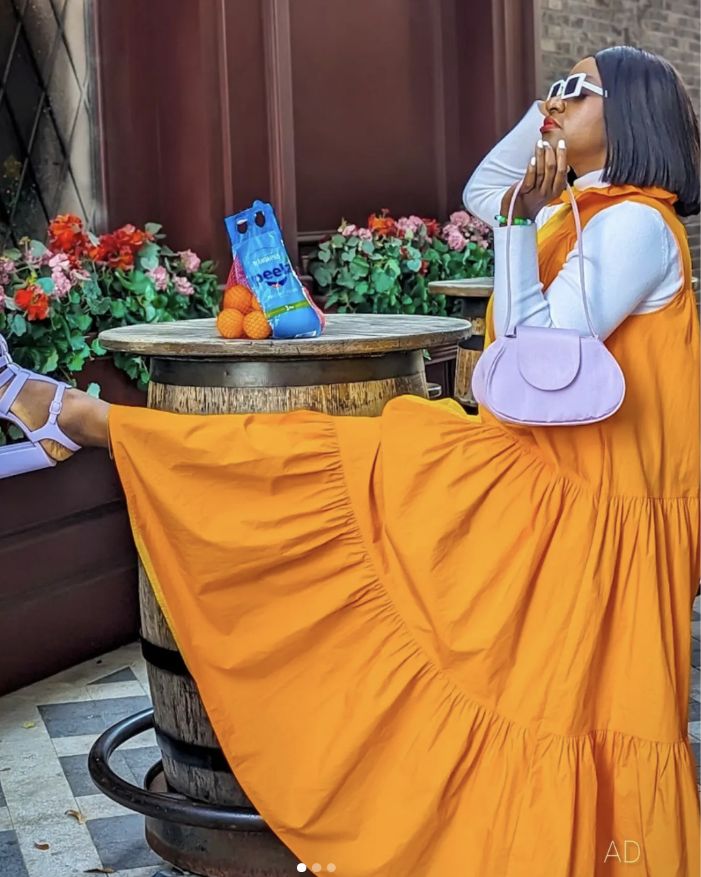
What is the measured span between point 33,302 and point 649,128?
2.13 meters

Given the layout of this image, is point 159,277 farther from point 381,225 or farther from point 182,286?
point 381,225

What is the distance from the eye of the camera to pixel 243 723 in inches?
93.0

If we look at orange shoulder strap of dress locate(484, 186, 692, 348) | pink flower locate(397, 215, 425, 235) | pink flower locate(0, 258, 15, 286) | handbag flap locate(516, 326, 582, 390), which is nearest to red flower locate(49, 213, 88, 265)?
pink flower locate(0, 258, 15, 286)

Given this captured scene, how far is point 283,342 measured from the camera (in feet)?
7.93

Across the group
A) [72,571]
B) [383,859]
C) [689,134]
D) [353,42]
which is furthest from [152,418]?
[353,42]

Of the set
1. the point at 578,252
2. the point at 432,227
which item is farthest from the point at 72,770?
the point at 432,227

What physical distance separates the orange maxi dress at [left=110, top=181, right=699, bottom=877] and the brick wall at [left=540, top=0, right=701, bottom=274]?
5.04 metres

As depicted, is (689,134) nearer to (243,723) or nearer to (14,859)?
(243,723)

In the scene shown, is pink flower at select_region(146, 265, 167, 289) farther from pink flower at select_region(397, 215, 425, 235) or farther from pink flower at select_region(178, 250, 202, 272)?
pink flower at select_region(397, 215, 425, 235)

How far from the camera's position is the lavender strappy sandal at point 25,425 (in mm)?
2477

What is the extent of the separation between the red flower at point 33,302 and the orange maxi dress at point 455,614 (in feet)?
5.09

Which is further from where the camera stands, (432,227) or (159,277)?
(432,227)

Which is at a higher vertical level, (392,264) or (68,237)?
(68,237)

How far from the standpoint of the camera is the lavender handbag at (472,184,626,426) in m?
2.06
